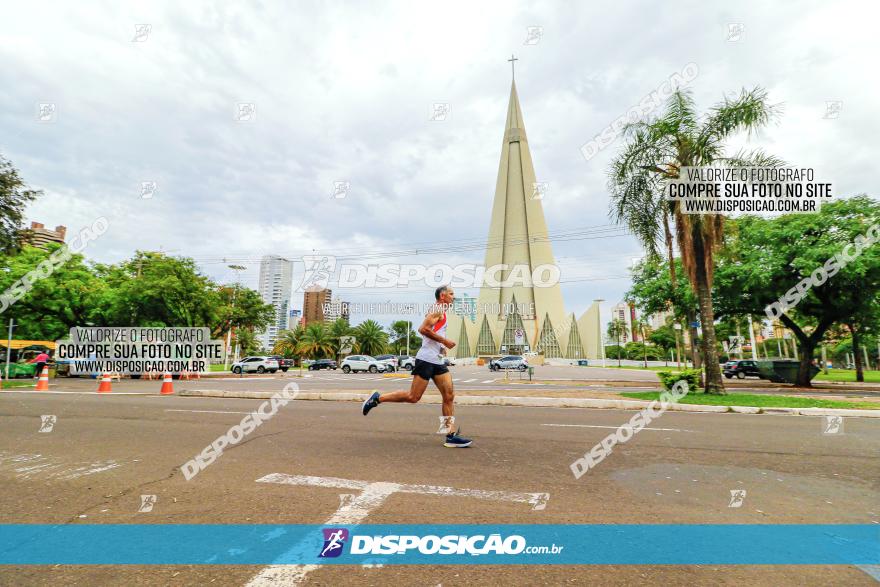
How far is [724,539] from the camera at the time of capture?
9.38ft

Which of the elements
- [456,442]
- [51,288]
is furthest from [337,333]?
[456,442]

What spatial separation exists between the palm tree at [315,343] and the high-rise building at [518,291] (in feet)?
99.2

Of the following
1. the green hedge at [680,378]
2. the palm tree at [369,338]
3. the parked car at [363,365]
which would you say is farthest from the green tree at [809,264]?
the palm tree at [369,338]

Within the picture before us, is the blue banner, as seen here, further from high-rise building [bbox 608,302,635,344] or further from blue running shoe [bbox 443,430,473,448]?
high-rise building [bbox 608,302,635,344]

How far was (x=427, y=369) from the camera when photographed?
5785 mm

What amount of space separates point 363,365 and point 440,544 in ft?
117

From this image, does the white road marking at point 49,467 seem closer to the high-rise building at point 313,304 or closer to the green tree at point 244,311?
the green tree at point 244,311

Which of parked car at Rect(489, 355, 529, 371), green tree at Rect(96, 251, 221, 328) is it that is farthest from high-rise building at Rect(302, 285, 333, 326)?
green tree at Rect(96, 251, 221, 328)

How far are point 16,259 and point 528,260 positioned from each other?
72.6 m

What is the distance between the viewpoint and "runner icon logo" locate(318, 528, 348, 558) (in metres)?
2.60

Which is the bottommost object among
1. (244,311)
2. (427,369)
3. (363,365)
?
(363,365)

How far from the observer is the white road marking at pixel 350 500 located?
2.32m

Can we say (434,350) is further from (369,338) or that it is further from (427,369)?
(369,338)

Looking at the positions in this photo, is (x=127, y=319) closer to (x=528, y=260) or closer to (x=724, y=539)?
(x=724, y=539)
